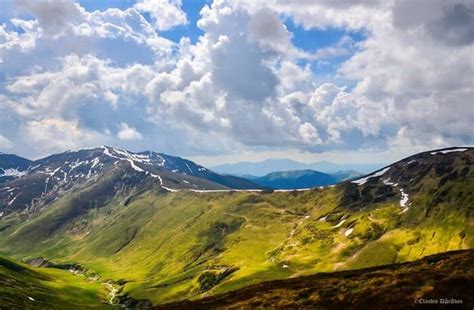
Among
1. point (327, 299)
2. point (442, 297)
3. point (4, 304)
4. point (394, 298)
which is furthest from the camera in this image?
point (4, 304)

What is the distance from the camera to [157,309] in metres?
82.8

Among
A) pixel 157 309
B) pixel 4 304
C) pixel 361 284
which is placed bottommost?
pixel 4 304

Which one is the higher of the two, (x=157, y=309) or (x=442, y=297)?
(x=442, y=297)

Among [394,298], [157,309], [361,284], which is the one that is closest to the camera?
[394,298]

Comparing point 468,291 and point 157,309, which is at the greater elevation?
point 468,291

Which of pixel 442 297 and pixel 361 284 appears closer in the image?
pixel 442 297

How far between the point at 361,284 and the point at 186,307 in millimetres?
28109

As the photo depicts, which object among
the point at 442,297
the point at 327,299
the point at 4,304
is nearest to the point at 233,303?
the point at 327,299

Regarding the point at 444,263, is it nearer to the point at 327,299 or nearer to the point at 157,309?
the point at 327,299

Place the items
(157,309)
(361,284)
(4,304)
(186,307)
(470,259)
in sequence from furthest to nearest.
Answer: (4,304) → (157,309) → (186,307) → (470,259) → (361,284)

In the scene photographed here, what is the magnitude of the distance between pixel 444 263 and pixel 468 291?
2415cm

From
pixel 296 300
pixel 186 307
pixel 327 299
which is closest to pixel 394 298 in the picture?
pixel 327 299

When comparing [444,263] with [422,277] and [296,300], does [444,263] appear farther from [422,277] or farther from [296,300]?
[296,300]

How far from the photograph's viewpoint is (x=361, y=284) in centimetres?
6525
